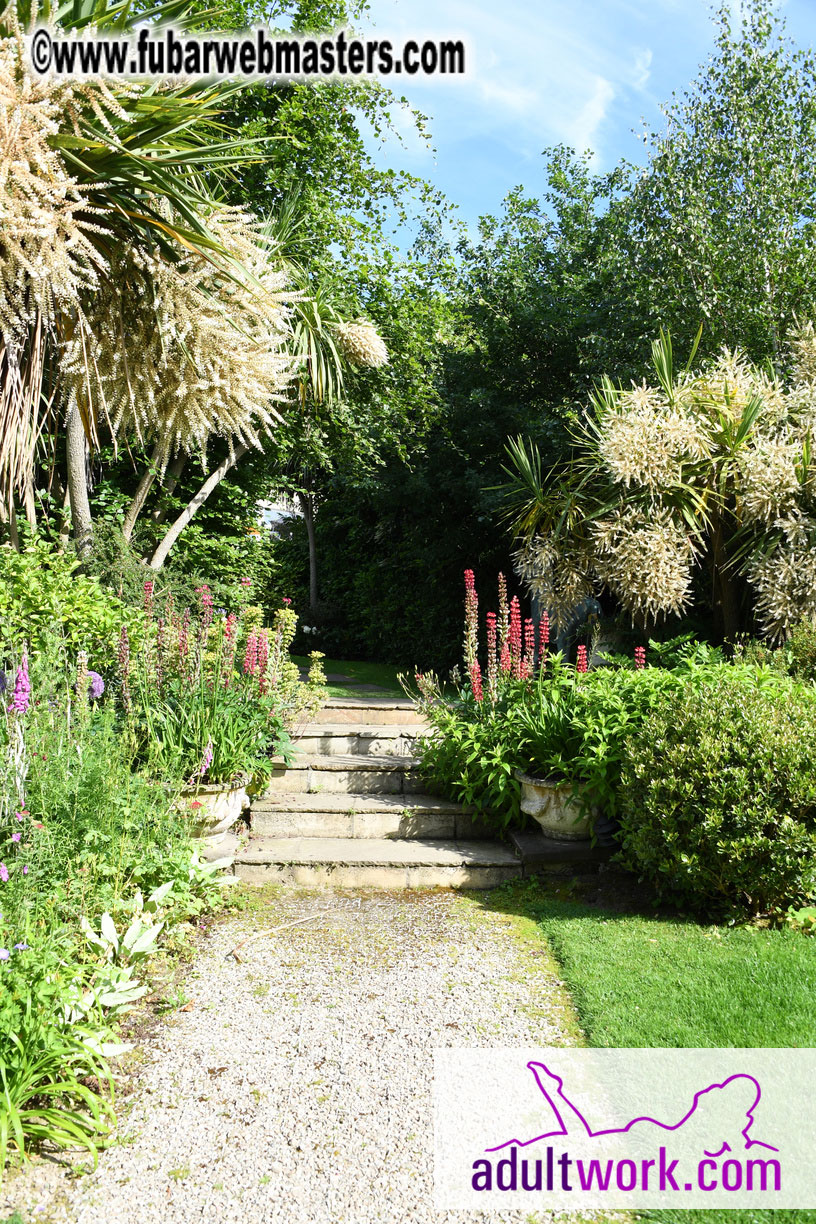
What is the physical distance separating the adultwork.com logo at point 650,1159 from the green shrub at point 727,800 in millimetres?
1334

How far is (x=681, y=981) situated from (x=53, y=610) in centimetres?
409

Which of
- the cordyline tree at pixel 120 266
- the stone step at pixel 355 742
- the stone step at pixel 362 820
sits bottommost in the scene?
the stone step at pixel 362 820

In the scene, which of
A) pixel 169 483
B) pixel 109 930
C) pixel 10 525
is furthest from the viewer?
pixel 169 483

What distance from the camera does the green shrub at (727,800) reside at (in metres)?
3.76

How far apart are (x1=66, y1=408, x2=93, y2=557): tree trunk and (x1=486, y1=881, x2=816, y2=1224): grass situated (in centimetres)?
458

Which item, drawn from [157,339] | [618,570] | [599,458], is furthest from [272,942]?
[599,458]

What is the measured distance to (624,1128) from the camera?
2512 millimetres

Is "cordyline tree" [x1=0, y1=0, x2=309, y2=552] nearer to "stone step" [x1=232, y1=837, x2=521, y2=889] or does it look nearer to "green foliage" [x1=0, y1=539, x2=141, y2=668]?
"green foliage" [x1=0, y1=539, x2=141, y2=668]

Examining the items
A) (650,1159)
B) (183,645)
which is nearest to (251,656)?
(183,645)

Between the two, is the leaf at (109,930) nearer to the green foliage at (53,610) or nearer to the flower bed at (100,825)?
the flower bed at (100,825)

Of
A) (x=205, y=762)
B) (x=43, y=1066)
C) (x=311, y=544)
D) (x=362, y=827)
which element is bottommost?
(x=362, y=827)

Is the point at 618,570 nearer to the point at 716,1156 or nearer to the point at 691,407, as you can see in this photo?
the point at 691,407

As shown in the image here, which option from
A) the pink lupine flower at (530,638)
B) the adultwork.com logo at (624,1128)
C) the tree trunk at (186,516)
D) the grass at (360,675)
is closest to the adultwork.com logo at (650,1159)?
the adultwork.com logo at (624,1128)

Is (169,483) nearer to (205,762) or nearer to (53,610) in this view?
(53,610)
